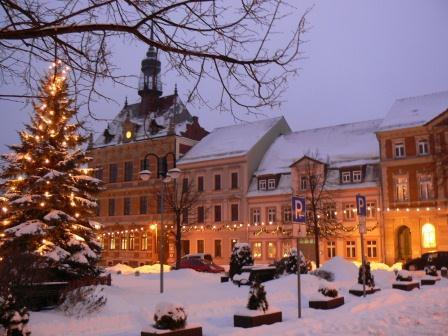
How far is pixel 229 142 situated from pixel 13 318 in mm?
43907

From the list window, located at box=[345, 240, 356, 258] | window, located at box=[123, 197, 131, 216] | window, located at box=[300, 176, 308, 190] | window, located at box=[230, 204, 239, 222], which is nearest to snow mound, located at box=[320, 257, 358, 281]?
window, located at box=[345, 240, 356, 258]

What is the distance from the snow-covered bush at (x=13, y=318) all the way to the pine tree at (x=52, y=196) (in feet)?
23.3

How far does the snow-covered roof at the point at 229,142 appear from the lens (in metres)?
51.3

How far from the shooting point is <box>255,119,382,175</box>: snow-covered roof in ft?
150

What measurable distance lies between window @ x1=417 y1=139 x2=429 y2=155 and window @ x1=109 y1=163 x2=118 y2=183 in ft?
106

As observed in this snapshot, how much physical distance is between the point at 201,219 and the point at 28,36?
46.2 meters

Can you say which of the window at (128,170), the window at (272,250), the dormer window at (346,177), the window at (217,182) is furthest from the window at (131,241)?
the dormer window at (346,177)

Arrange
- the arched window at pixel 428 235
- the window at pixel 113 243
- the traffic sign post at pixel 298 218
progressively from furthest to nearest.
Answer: the window at pixel 113 243
the arched window at pixel 428 235
the traffic sign post at pixel 298 218

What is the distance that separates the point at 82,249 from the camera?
20.0 m

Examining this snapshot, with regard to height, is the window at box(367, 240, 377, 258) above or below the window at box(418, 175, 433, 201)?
below

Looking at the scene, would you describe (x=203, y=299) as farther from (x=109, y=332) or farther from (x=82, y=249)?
(x=109, y=332)

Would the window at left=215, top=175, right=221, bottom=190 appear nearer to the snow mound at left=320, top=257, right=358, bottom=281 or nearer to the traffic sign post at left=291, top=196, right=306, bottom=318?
the snow mound at left=320, top=257, right=358, bottom=281

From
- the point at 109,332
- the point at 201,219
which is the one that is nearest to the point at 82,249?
the point at 109,332

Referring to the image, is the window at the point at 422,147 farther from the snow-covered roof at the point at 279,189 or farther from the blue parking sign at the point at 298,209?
the blue parking sign at the point at 298,209
